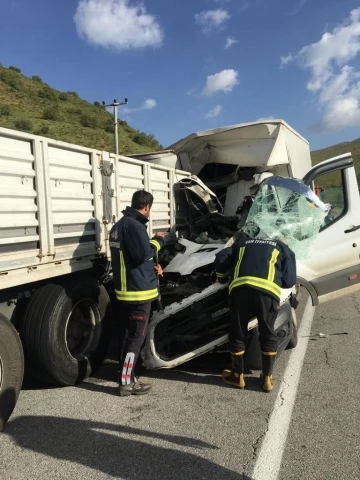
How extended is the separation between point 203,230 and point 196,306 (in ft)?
6.39

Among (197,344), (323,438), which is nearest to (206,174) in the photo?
(197,344)

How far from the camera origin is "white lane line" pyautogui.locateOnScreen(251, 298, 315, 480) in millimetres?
2854

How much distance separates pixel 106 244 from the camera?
4598 millimetres

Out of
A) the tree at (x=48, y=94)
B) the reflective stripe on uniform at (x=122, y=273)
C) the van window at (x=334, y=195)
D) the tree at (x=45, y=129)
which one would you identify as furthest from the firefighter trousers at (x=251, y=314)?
the tree at (x=48, y=94)

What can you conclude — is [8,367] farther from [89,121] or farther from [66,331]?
[89,121]

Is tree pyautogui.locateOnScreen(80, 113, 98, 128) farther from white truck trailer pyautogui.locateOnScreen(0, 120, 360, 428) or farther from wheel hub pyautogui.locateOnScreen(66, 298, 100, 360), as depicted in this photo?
wheel hub pyautogui.locateOnScreen(66, 298, 100, 360)

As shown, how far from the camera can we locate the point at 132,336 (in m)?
4.14

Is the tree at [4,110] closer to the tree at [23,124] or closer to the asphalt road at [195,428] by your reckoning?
the tree at [23,124]

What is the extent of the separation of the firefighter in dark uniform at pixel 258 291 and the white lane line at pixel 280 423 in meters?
0.23

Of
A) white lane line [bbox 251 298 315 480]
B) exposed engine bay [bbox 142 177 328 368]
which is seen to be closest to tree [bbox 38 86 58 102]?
exposed engine bay [bbox 142 177 328 368]

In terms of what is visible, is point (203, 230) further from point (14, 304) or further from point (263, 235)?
point (14, 304)

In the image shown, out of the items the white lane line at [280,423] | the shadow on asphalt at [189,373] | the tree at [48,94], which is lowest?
the white lane line at [280,423]

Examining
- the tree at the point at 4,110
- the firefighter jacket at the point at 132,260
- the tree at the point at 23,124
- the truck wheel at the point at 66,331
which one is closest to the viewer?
the truck wheel at the point at 66,331

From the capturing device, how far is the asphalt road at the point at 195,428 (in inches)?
112
